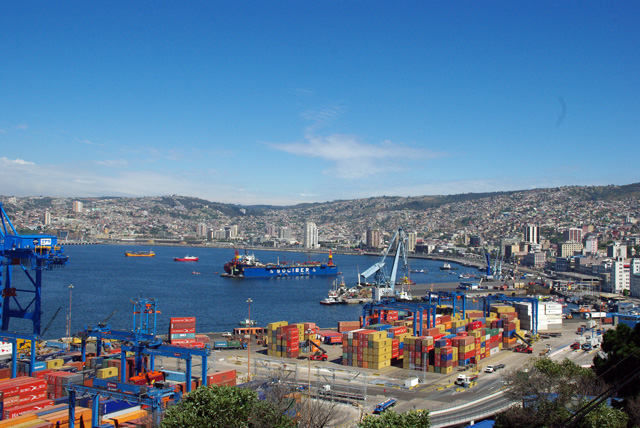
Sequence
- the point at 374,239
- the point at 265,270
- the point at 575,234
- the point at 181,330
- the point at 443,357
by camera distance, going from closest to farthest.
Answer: the point at 443,357 → the point at 181,330 → the point at 265,270 → the point at 575,234 → the point at 374,239

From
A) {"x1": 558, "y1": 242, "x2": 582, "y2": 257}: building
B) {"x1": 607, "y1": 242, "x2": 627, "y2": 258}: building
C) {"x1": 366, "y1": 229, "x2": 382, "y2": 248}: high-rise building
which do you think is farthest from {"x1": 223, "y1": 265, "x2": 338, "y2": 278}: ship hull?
{"x1": 366, "y1": 229, "x2": 382, "y2": 248}: high-rise building

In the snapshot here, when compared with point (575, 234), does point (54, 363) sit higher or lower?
lower

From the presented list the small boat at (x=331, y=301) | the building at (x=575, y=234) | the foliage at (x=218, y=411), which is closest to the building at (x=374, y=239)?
the building at (x=575, y=234)

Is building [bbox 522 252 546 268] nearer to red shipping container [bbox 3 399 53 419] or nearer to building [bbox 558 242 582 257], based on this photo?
building [bbox 558 242 582 257]

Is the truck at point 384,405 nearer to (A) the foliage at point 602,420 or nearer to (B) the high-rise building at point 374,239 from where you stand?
(A) the foliage at point 602,420

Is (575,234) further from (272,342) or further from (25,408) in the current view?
(25,408)

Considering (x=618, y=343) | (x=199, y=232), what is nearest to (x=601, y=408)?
(x=618, y=343)

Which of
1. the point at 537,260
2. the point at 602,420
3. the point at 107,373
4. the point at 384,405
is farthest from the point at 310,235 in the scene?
the point at 602,420
